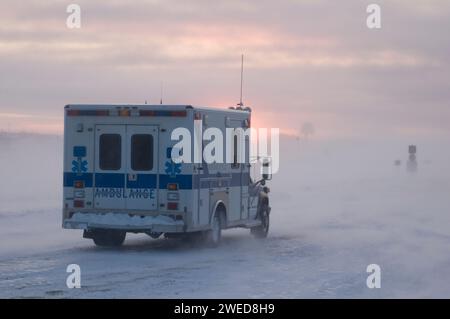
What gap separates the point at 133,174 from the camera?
63.3ft

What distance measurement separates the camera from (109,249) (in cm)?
1989

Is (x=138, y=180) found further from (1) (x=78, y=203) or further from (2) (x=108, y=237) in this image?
(2) (x=108, y=237)

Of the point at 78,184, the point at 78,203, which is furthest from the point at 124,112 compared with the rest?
the point at 78,203

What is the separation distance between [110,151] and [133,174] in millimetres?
674

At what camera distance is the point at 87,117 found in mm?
19531

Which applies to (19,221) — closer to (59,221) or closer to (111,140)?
(59,221)

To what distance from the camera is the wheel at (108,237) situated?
20.2 meters

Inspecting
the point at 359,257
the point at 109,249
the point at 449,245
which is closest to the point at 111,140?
the point at 109,249

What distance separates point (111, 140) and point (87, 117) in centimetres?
66

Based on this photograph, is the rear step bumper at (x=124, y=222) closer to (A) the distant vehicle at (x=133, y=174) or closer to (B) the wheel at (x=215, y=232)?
(A) the distant vehicle at (x=133, y=174)

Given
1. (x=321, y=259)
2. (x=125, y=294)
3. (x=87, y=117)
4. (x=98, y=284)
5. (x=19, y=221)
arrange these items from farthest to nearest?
1. (x=19, y=221)
2. (x=87, y=117)
3. (x=321, y=259)
4. (x=98, y=284)
5. (x=125, y=294)

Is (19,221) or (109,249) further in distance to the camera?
(19,221)

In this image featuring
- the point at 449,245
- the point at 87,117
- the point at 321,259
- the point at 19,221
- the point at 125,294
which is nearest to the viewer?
the point at 125,294

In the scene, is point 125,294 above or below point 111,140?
below
